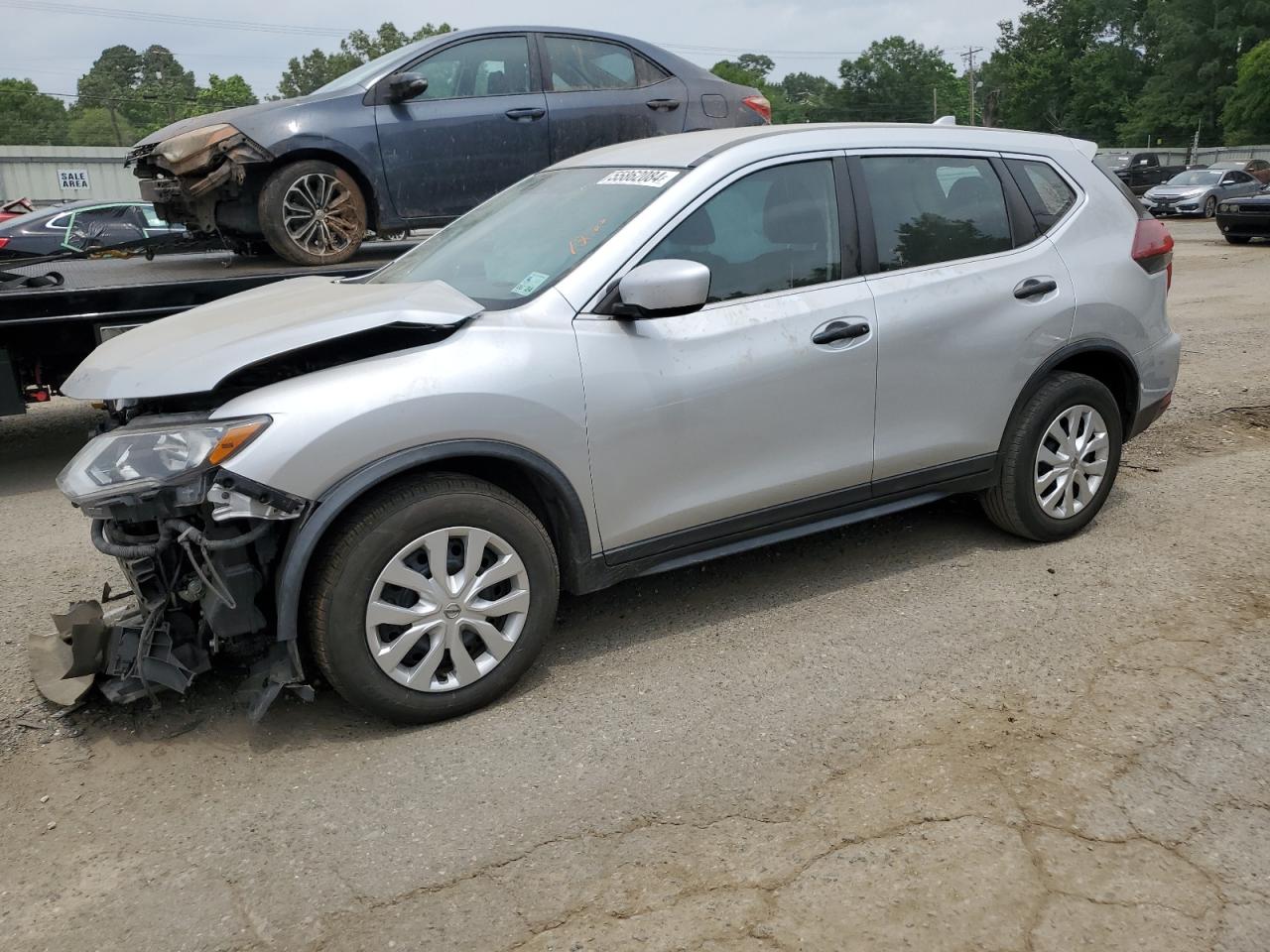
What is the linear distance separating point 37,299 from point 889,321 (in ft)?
15.4

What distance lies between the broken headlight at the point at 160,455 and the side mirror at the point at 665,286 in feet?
4.04

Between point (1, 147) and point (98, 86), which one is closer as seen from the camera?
point (1, 147)

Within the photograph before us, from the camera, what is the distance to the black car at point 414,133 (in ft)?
22.6

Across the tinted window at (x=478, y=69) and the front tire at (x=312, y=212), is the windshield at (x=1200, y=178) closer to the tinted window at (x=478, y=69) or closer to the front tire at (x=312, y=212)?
the tinted window at (x=478, y=69)

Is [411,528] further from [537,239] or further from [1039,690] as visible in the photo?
[1039,690]

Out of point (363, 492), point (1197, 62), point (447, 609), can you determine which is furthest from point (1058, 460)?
point (1197, 62)

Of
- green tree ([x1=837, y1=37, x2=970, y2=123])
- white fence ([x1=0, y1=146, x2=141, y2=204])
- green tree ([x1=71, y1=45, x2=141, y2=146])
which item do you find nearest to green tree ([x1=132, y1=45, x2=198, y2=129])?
green tree ([x1=71, y1=45, x2=141, y2=146])

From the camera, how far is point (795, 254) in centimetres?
414

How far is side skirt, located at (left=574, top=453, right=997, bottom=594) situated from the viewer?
3.86m

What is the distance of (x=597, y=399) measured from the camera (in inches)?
144

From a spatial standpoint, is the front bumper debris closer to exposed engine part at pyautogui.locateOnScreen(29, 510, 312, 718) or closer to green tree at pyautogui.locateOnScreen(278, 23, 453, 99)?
exposed engine part at pyautogui.locateOnScreen(29, 510, 312, 718)

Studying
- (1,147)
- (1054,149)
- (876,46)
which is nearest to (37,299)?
(1054,149)

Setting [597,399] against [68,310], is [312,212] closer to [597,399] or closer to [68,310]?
[68,310]

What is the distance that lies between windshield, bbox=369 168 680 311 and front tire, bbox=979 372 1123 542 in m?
1.90
